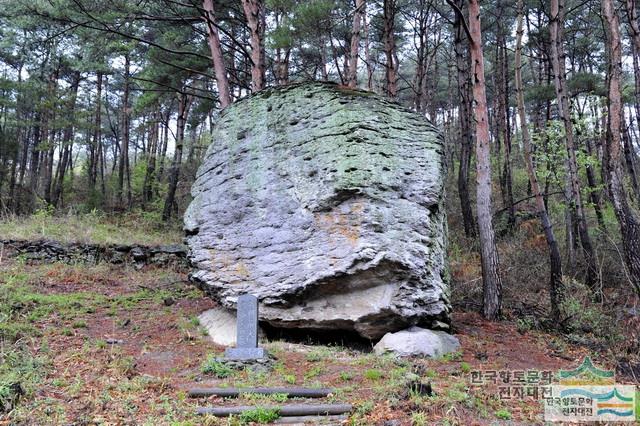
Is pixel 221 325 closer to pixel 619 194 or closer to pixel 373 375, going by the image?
pixel 373 375

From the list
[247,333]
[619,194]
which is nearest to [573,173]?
[619,194]

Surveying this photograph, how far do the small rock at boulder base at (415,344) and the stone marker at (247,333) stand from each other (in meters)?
1.55

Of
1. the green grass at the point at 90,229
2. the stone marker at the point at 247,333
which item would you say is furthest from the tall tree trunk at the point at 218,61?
the stone marker at the point at 247,333

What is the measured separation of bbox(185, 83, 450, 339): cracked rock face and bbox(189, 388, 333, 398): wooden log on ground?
1.65 m

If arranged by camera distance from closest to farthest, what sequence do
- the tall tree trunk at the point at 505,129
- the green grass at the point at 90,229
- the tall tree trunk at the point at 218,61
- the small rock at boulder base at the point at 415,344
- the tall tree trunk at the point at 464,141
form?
the small rock at boulder base at the point at 415,344, the tall tree trunk at the point at 218,61, the green grass at the point at 90,229, the tall tree trunk at the point at 464,141, the tall tree trunk at the point at 505,129

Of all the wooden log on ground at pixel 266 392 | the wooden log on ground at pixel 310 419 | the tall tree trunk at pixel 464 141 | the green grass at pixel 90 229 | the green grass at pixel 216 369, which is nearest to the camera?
the wooden log on ground at pixel 310 419

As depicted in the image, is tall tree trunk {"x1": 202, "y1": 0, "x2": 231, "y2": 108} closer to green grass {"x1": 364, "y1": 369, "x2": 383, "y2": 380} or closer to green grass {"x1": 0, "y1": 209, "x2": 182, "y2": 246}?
green grass {"x1": 0, "y1": 209, "x2": 182, "y2": 246}

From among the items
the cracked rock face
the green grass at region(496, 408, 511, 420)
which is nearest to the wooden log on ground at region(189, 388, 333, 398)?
the green grass at region(496, 408, 511, 420)

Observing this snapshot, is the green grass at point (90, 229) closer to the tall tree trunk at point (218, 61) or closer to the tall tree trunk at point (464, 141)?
the tall tree trunk at point (218, 61)

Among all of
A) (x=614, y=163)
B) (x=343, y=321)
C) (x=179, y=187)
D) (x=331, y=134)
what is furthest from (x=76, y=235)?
(x=614, y=163)

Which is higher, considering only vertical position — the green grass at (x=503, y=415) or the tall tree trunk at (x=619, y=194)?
the tall tree trunk at (x=619, y=194)

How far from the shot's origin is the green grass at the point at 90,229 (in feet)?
38.1

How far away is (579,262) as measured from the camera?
32.3 feet

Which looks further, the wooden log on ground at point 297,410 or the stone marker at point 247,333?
the stone marker at point 247,333
